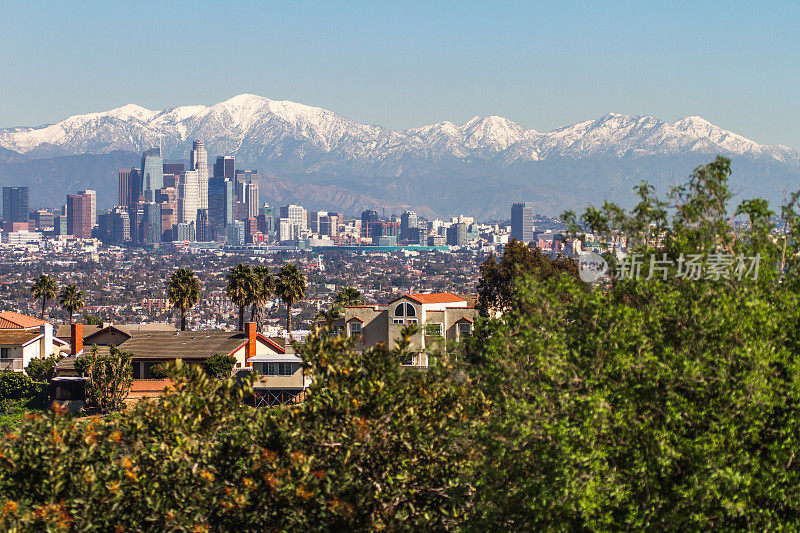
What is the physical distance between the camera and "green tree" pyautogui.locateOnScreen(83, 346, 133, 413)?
2046 inches

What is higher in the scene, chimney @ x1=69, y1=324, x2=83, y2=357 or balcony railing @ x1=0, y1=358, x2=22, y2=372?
chimney @ x1=69, y1=324, x2=83, y2=357

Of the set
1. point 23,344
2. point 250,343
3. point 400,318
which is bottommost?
point 23,344

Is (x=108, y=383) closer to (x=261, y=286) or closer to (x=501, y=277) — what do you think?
(x=501, y=277)

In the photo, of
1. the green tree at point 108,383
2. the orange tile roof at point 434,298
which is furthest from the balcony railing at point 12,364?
the orange tile roof at point 434,298

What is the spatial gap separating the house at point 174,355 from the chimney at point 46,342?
4.18 meters

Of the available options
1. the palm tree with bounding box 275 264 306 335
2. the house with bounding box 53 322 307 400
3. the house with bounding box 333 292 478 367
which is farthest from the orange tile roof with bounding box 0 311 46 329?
the house with bounding box 333 292 478 367

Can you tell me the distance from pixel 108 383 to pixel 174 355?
7117 millimetres

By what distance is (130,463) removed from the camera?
14102 millimetres

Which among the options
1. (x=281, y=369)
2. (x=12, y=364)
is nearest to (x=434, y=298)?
(x=281, y=369)

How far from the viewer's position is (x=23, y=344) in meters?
66.7

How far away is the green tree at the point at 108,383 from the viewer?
52.0 m

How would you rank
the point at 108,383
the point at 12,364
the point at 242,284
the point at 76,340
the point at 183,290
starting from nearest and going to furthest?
the point at 108,383 → the point at 76,340 → the point at 12,364 → the point at 242,284 → the point at 183,290

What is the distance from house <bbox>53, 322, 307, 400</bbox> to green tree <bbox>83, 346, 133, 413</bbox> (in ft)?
4.53

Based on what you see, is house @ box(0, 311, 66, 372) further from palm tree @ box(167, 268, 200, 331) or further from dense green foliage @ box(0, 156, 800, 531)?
dense green foliage @ box(0, 156, 800, 531)
